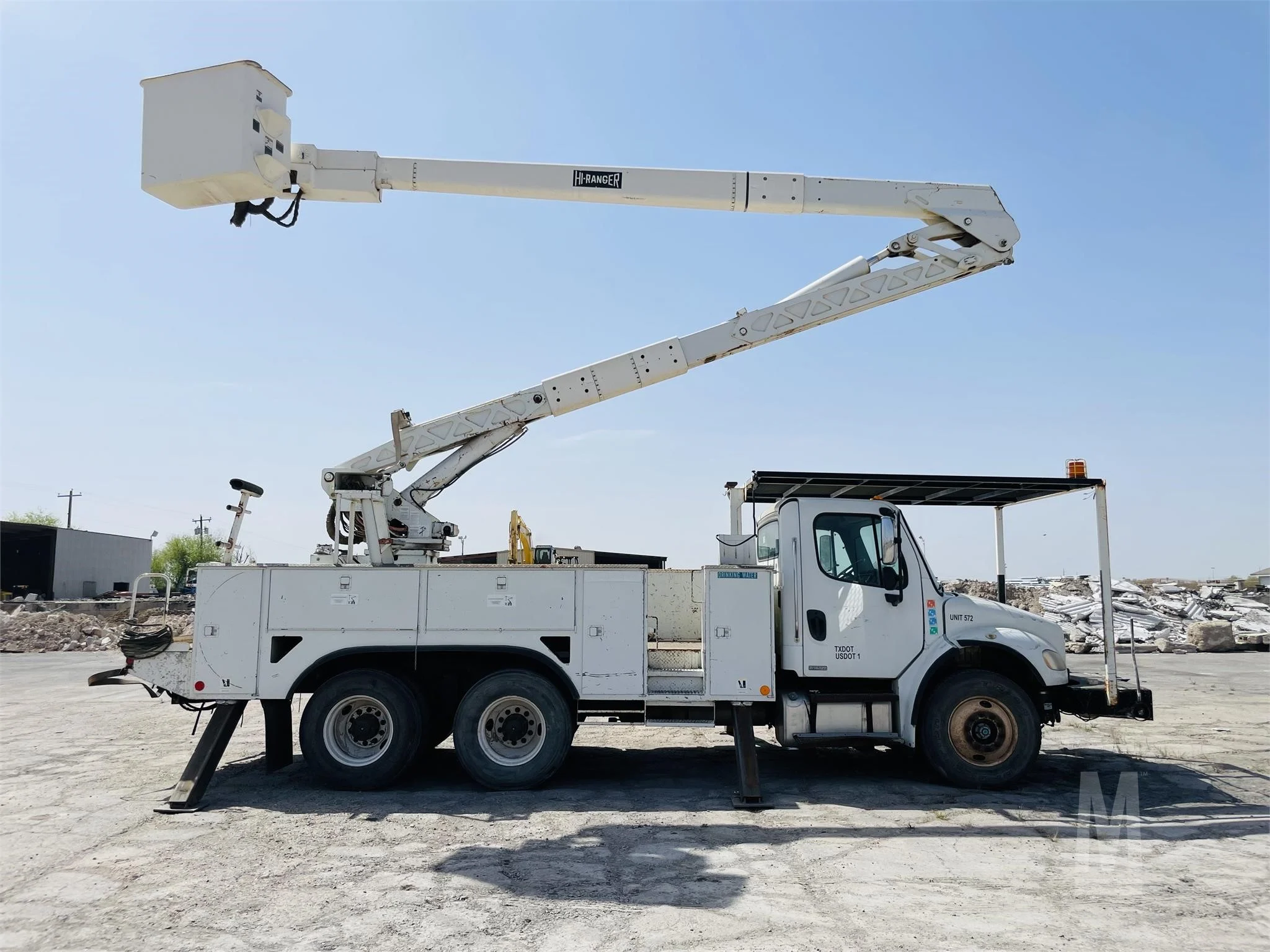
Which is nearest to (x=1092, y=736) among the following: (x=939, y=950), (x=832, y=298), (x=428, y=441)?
(x=832, y=298)

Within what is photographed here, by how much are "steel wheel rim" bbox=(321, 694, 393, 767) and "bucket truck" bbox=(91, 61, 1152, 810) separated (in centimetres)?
2

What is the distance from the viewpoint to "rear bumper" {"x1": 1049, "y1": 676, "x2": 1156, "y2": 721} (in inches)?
338

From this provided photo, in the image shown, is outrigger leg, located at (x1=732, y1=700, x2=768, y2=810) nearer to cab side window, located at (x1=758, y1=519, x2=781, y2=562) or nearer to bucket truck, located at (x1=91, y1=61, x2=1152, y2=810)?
bucket truck, located at (x1=91, y1=61, x2=1152, y2=810)

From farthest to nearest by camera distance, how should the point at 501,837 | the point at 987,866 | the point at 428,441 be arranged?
the point at 428,441
the point at 501,837
the point at 987,866

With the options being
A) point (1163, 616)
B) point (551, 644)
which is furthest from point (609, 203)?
point (1163, 616)

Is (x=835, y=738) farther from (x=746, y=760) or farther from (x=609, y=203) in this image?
(x=609, y=203)

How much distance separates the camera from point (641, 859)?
638 cm

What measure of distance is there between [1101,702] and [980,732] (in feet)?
4.17

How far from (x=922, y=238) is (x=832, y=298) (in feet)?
4.02

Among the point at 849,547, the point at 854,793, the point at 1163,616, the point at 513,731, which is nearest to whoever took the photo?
the point at 854,793

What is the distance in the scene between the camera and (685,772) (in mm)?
9594

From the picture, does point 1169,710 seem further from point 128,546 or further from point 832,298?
point 128,546

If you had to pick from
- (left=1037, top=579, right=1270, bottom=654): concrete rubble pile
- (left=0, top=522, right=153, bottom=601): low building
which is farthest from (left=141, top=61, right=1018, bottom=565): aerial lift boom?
(left=0, top=522, right=153, bottom=601): low building

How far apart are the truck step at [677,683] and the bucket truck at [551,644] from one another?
2cm
